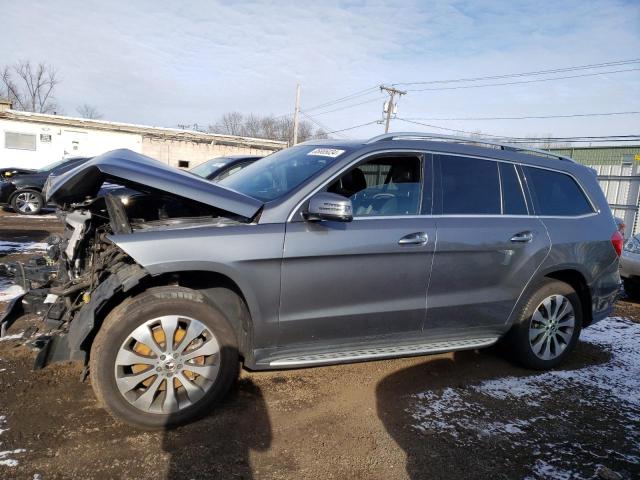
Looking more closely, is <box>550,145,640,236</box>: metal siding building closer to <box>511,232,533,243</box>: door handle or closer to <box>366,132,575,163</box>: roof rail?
<box>366,132,575,163</box>: roof rail

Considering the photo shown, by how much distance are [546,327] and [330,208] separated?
2483 mm

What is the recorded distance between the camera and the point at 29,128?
21.7 m

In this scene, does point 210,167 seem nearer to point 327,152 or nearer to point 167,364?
point 327,152

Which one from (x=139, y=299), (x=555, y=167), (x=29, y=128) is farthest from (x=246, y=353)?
(x=29, y=128)

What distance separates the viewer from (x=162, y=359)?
279 centimetres

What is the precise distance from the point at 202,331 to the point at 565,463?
2.38 meters

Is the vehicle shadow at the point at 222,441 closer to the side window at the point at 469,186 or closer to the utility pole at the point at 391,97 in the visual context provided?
the side window at the point at 469,186

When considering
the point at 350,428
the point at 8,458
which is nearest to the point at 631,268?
the point at 350,428

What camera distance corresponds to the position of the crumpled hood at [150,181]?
2.79 m

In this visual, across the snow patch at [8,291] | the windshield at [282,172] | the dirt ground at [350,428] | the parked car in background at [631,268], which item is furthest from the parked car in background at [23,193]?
the parked car in background at [631,268]

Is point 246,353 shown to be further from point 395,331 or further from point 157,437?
point 395,331

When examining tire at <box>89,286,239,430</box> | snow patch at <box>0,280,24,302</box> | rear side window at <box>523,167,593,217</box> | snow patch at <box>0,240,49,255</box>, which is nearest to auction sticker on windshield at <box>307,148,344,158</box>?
tire at <box>89,286,239,430</box>

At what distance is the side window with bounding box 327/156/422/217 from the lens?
3361 millimetres

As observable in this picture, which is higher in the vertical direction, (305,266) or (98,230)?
(98,230)
